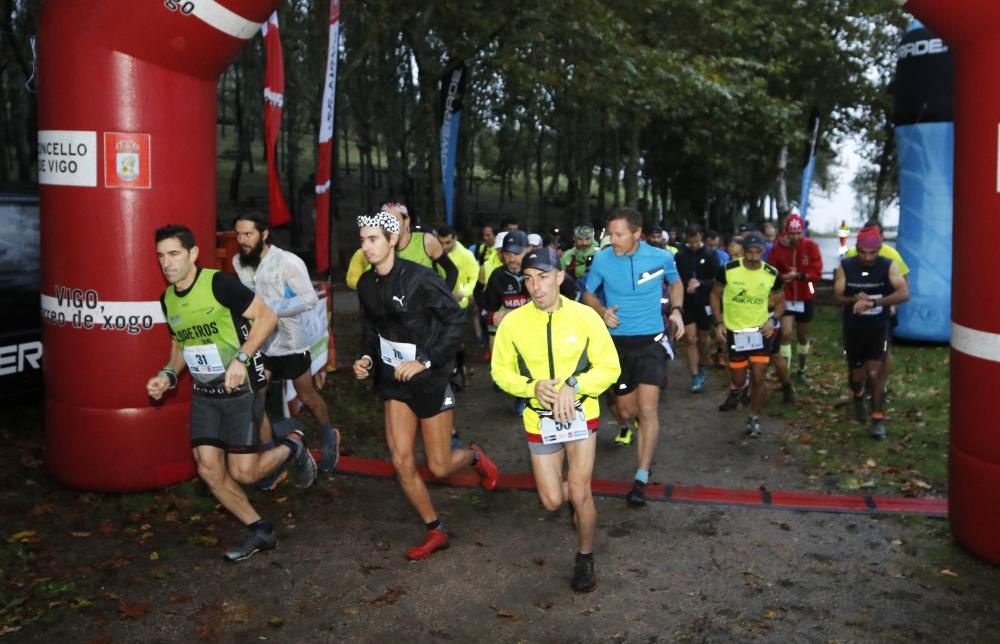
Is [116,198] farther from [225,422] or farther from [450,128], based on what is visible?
[450,128]

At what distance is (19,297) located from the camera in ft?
28.7

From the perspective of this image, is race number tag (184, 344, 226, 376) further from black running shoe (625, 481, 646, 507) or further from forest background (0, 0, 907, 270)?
forest background (0, 0, 907, 270)

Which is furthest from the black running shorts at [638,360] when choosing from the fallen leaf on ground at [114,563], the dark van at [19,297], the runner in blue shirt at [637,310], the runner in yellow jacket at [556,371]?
the dark van at [19,297]

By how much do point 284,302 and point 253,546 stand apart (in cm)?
216

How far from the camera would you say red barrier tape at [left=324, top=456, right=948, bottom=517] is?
711 cm

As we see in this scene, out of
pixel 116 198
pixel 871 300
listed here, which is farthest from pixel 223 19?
pixel 871 300

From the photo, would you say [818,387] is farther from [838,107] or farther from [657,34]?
[838,107]

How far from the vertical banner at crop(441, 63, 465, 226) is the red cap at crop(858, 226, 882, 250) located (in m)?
9.47

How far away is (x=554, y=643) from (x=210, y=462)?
243 centimetres

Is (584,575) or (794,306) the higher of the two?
(794,306)

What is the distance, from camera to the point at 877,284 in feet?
30.8

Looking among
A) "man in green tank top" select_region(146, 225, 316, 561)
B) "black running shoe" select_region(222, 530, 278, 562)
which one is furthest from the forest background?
"black running shoe" select_region(222, 530, 278, 562)

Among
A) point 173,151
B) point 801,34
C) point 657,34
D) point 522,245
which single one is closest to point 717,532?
point 522,245

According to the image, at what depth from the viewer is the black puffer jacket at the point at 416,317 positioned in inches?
241
